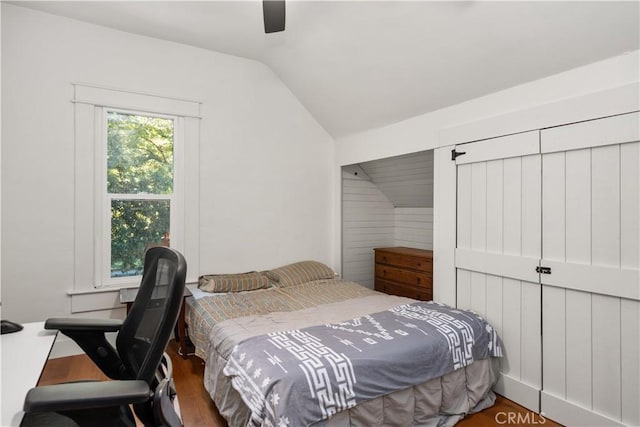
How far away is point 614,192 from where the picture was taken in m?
2.01

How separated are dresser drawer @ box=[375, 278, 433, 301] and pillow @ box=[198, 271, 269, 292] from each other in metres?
1.48

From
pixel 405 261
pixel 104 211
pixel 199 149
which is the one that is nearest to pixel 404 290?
pixel 405 261

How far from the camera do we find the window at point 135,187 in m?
3.21

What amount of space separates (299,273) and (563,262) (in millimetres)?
2393

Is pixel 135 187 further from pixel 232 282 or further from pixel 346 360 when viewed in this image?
pixel 346 360

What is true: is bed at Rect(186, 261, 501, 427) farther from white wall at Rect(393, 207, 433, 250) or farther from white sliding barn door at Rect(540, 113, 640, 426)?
white wall at Rect(393, 207, 433, 250)

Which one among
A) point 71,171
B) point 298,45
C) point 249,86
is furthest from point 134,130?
point 298,45

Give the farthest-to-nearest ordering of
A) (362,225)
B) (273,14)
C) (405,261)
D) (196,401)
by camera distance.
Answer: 1. (362,225)
2. (405,261)
3. (196,401)
4. (273,14)

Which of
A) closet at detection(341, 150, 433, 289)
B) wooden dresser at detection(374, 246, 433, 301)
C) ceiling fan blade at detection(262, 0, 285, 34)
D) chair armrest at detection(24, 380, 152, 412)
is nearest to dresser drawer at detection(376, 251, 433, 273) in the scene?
wooden dresser at detection(374, 246, 433, 301)

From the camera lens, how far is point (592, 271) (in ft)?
6.81

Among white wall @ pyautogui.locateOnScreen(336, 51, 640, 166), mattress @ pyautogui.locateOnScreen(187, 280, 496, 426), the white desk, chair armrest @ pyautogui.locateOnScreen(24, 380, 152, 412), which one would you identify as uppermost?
white wall @ pyautogui.locateOnScreen(336, 51, 640, 166)

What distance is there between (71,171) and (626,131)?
396 cm

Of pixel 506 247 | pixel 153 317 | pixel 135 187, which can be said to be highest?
pixel 135 187

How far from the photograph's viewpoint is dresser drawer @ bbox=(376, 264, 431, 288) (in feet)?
12.1
